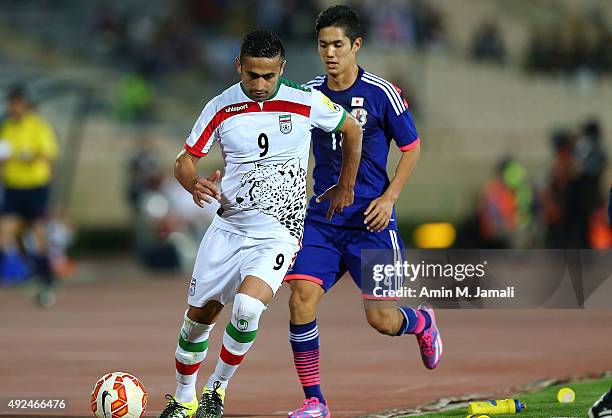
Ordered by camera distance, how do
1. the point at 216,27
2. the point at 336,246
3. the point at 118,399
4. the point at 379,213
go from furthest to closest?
the point at 216,27 < the point at 336,246 < the point at 379,213 < the point at 118,399

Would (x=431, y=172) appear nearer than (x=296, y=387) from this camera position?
No

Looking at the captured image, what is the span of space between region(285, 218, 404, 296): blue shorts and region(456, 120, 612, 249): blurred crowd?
9.90m

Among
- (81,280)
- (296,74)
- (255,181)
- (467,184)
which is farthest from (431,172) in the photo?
(255,181)

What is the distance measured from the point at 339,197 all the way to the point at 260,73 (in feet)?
3.39

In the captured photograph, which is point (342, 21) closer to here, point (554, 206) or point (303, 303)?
point (303, 303)

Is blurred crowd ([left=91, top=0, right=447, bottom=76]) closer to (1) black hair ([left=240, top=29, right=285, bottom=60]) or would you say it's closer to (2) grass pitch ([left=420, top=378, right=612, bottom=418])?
(2) grass pitch ([left=420, top=378, right=612, bottom=418])

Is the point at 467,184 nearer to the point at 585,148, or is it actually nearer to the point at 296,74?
the point at 296,74

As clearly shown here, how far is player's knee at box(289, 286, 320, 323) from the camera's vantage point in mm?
7965

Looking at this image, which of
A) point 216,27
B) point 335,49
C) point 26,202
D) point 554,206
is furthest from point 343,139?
point 216,27

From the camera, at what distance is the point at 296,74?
91.7 feet

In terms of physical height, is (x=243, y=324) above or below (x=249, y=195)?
below

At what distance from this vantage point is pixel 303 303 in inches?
315

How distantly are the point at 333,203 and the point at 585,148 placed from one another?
492 inches

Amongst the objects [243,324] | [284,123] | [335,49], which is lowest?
[243,324]
